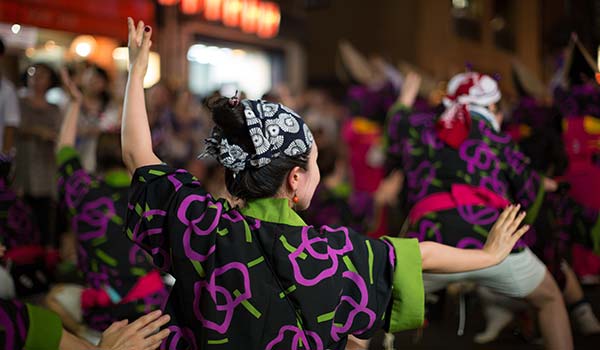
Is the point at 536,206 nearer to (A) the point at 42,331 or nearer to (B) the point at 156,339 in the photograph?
(B) the point at 156,339

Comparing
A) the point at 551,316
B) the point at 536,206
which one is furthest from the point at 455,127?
the point at 551,316

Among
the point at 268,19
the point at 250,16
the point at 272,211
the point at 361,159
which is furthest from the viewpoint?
the point at 268,19

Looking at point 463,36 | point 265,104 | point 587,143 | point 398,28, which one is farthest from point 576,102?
point 463,36

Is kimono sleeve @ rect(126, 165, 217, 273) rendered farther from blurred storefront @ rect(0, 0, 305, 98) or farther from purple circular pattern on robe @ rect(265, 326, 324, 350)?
blurred storefront @ rect(0, 0, 305, 98)

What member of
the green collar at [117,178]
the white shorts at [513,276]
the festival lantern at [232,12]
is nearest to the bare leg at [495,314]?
the white shorts at [513,276]

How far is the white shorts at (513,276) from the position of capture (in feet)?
10.6

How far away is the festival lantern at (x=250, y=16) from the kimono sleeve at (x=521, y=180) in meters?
8.10

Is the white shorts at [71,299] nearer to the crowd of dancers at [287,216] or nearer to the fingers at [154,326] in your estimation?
the crowd of dancers at [287,216]

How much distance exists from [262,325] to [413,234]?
5.27 feet

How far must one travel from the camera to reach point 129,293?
3.39m

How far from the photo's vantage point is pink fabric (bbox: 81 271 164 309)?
3.36 m

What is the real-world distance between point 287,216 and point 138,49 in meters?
0.61

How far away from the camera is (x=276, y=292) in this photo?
6.55ft

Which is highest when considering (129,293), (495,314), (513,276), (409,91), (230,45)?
(409,91)
